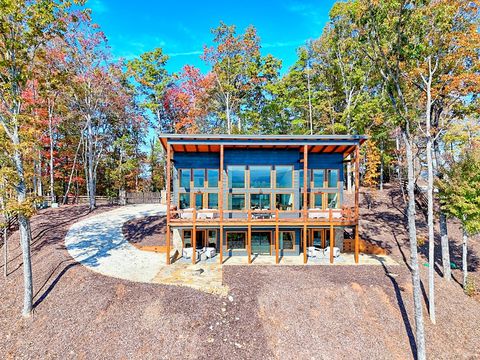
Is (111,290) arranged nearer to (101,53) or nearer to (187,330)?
(187,330)

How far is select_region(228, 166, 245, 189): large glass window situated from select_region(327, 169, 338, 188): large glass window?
480 cm

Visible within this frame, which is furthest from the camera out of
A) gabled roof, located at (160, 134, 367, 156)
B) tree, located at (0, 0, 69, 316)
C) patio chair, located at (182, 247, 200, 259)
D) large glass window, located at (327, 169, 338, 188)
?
large glass window, located at (327, 169, 338, 188)

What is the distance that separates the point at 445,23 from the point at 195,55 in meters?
19.5

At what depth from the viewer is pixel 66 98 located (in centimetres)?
1998

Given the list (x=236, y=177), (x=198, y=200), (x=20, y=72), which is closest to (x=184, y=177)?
(x=198, y=200)

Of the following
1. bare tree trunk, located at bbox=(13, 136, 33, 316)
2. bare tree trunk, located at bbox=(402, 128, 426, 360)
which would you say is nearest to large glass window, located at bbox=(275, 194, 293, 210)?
bare tree trunk, located at bbox=(402, 128, 426, 360)

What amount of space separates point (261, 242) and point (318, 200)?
396 cm

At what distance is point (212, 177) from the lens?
1294 cm

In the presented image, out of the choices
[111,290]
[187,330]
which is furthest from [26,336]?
[187,330]

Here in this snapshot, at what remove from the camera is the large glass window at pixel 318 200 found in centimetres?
1292

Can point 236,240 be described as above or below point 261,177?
below

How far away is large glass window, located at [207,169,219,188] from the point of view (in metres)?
12.9

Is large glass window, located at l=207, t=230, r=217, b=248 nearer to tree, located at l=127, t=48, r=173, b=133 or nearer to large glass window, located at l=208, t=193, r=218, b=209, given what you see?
large glass window, located at l=208, t=193, r=218, b=209

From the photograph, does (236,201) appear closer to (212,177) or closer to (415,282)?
(212,177)
